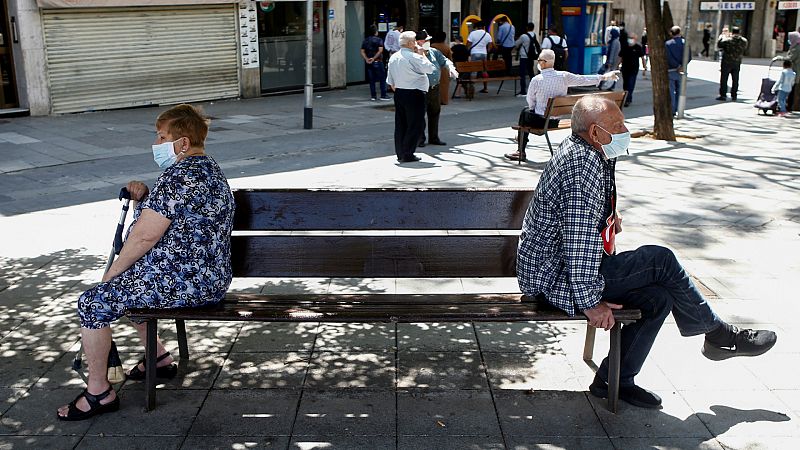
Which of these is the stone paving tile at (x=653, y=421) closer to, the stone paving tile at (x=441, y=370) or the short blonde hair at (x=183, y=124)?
the stone paving tile at (x=441, y=370)

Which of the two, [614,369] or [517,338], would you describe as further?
[517,338]

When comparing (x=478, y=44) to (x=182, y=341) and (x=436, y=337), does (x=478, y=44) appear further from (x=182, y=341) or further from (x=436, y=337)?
(x=182, y=341)

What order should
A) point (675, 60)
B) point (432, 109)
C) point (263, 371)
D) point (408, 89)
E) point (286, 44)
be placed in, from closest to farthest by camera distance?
point (263, 371) < point (408, 89) < point (432, 109) < point (675, 60) < point (286, 44)

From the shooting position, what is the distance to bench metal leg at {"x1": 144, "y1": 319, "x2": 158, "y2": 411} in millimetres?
4207

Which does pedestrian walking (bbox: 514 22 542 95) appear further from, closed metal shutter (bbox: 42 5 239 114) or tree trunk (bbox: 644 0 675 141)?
tree trunk (bbox: 644 0 675 141)

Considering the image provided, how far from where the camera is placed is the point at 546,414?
4254 mm

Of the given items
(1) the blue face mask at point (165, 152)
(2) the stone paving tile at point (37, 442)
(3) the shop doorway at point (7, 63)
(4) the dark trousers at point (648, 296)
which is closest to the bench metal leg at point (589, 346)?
(4) the dark trousers at point (648, 296)

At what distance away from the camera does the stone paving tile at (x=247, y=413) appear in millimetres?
4066

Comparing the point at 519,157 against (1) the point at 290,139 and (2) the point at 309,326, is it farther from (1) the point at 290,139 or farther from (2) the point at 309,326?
(2) the point at 309,326

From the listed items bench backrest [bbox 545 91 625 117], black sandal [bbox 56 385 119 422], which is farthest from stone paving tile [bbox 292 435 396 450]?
bench backrest [bbox 545 91 625 117]

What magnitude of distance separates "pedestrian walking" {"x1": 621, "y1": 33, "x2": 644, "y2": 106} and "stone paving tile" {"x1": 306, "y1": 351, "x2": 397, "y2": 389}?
48.4 feet

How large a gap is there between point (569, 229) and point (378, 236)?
4.52 feet

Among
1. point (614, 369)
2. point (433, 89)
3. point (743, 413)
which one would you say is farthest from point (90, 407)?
point (433, 89)

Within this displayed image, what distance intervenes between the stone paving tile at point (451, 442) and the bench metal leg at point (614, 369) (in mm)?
631
